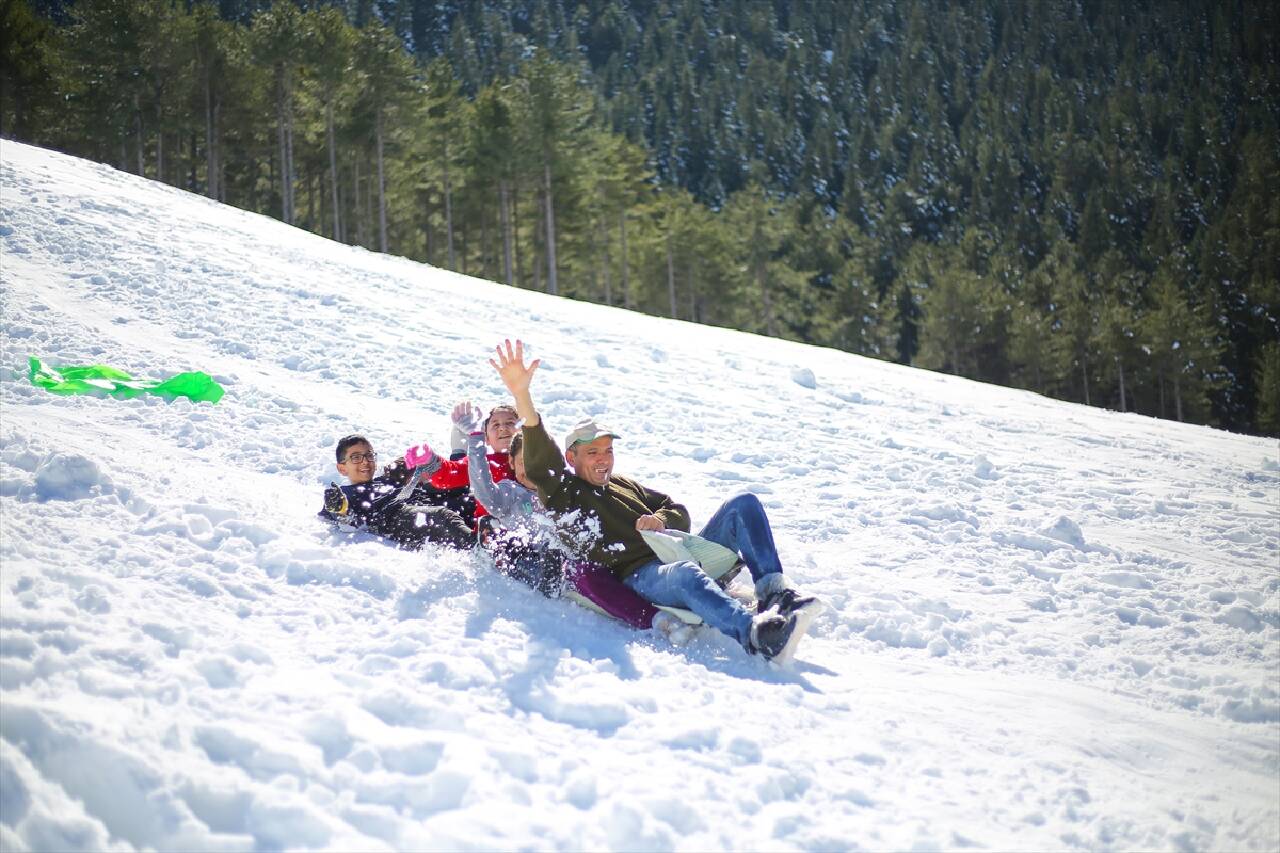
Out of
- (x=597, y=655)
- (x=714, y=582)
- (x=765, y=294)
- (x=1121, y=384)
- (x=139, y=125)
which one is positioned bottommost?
(x=597, y=655)

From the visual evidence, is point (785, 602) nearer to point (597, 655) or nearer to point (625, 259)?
point (597, 655)

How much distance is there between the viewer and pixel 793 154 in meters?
108

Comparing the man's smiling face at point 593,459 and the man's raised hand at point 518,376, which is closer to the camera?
the man's raised hand at point 518,376

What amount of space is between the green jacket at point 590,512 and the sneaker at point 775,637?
2.56 ft

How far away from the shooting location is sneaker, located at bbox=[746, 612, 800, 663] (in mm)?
4801

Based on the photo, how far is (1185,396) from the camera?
53.6 meters

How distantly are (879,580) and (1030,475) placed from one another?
3.74 metres

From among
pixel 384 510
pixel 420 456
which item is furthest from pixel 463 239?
pixel 384 510

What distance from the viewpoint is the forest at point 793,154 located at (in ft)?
124

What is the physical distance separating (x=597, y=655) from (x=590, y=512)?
89cm

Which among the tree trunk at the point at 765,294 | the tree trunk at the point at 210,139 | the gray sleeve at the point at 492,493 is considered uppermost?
the tree trunk at the point at 210,139

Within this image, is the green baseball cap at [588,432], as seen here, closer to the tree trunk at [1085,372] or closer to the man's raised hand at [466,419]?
the man's raised hand at [466,419]

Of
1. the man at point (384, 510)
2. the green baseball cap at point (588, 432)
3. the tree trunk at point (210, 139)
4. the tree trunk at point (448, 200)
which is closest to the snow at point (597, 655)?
the man at point (384, 510)

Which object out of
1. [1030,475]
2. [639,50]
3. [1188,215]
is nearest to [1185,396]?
[1188,215]
